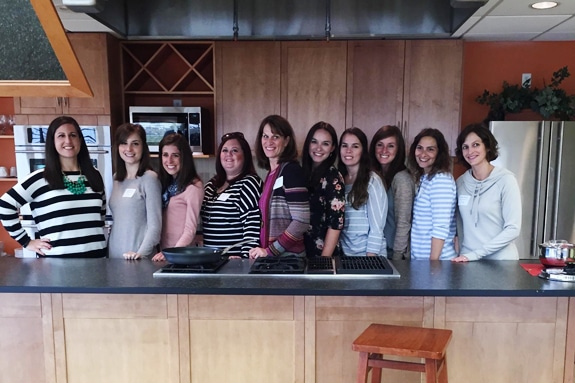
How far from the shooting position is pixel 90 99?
3.61m

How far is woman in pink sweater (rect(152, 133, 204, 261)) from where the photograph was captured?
89.1 inches

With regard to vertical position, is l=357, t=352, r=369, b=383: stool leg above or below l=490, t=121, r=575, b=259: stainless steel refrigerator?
below

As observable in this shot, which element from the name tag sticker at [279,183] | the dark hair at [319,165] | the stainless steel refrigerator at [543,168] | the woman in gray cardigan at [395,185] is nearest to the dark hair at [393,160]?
the woman in gray cardigan at [395,185]

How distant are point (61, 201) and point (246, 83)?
1960mm

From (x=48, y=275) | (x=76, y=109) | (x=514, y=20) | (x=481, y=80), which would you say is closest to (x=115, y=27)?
(x=48, y=275)

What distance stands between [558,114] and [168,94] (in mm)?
3254

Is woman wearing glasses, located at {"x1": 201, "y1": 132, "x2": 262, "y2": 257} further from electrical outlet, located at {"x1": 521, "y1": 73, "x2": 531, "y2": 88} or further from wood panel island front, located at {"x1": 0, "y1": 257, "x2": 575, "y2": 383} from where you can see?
electrical outlet, located at {"x1": 521, "y1": 73, "x2": 531, "y2": 88}

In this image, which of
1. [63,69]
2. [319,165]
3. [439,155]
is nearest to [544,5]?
[439,155]

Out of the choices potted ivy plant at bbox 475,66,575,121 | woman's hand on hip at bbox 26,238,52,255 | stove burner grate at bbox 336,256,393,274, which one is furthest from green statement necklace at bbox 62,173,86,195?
potted ivy plant at bbox 475,66,575,121

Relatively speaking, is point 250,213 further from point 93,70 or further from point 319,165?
point 93,70

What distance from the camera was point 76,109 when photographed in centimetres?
363

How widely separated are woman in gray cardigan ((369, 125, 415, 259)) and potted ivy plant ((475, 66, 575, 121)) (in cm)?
170

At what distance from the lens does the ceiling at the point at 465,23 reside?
6.41 ft

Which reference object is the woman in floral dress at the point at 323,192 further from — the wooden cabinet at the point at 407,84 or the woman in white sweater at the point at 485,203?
the wooden cabinet at the point at 407,84
